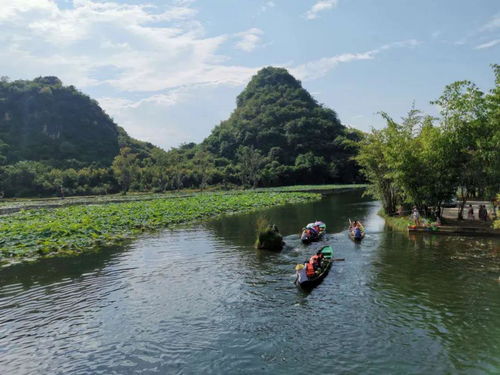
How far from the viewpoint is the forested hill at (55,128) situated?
131m

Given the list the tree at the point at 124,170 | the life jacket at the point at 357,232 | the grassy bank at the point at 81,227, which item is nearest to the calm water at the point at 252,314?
the life jacket at the point at 357,232

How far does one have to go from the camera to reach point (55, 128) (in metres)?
148

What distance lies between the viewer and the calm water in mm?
11844

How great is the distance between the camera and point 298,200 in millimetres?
68875

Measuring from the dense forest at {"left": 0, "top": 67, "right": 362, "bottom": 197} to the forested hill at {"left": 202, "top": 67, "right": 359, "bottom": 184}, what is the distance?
393 mm

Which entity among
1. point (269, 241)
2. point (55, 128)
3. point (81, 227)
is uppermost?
point (55, 128)

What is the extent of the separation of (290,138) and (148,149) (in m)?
61.8

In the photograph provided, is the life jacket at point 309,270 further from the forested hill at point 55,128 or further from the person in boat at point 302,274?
the forested hill at point 55,128

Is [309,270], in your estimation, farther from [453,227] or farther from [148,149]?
[148,149]

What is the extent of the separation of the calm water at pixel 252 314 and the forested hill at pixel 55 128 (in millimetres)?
115882

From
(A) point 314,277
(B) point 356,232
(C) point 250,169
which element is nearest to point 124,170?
(C) point 250,169

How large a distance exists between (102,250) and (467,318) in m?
24.1

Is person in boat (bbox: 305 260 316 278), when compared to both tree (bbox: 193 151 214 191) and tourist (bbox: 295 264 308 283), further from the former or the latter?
tree (bbox: 193 151 214 191)

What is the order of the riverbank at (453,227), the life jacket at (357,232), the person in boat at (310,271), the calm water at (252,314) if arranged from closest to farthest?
the calm water at (252,314), the person in boat at (310,271), the riverbank at (453,227), the life jacket at (357,232)
